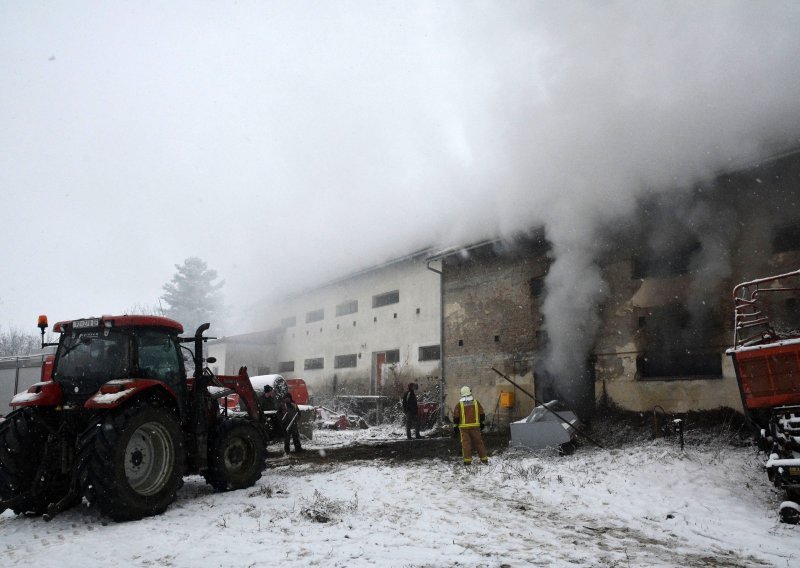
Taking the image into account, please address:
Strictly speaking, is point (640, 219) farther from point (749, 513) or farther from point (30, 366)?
point (30, 366)

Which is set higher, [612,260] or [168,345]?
[612,260]

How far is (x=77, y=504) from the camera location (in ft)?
18.7

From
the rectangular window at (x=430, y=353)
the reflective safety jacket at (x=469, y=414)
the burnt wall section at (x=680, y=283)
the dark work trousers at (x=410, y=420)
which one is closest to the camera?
the reflective safety jacket at (x=469, y=414)

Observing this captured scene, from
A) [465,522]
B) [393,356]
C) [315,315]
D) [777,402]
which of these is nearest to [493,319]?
[393,356]

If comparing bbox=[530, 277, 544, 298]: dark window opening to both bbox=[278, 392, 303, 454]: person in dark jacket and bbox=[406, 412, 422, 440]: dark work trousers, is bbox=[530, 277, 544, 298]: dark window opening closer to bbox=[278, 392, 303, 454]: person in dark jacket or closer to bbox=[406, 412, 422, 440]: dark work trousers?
bbox=[406, 412, 422, 440]: dark work trousers

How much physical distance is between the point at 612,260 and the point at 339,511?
884 centimetres

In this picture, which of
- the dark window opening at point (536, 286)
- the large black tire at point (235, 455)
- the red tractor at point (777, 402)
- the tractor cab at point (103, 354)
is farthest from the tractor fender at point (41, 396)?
the dark window opening at point (536, 286)

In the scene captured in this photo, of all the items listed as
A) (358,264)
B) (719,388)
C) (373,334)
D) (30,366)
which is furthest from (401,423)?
(30,366)

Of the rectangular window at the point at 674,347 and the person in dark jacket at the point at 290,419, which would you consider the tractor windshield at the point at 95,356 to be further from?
the rectangular window at the point at 674,347

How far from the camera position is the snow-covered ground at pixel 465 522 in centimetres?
429

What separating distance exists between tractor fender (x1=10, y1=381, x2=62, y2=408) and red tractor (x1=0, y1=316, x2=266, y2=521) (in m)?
0.01

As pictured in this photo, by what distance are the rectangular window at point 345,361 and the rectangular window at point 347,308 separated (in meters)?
1.85

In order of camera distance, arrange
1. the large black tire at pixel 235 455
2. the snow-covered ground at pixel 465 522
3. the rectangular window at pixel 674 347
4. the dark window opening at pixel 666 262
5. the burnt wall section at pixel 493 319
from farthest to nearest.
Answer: the burnt wall section at pixel 493 319 → the dark window opening at pixel 666 262 → the rectangular window at pixel 674 347 → the large black tire at pixel 235 455 → the snow-covered ground at pixel 465 522

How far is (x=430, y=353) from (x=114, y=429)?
42.9 feet
